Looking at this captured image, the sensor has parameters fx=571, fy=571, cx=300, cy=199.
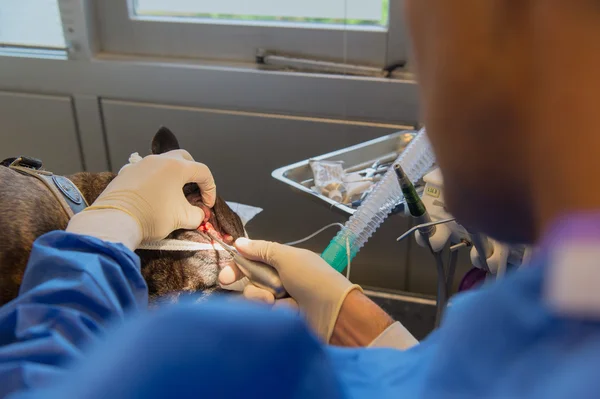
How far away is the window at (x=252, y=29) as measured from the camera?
198cm

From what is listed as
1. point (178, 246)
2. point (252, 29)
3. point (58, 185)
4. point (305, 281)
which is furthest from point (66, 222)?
point (252, 29)

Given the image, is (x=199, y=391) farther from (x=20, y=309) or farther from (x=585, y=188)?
(x=20, y=309)

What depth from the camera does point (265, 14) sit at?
6.81ft

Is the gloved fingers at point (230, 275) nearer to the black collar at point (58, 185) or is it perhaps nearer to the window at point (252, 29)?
the black collar at point (58, 185)

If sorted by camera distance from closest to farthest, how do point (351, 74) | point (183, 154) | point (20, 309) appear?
point (20, 309) → point (183, 154) → point (351, 74)

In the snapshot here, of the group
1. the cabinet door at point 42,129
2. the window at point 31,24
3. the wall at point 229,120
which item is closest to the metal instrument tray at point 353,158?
the wall at point 229,120

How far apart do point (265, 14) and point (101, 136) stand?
79cm

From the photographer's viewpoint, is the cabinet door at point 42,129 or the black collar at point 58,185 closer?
the black collar at point 58,185

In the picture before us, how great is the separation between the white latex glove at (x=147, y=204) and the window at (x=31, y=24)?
1322mm

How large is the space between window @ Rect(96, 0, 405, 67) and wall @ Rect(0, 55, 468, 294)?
81 millimetres

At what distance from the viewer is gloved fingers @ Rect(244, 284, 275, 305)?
103cm

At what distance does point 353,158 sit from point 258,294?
64 cm

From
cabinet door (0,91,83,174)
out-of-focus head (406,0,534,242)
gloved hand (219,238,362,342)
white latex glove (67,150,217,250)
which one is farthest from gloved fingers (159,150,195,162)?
cabinet door (0,91,83,174)

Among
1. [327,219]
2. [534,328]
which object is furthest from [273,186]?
[534,328]
